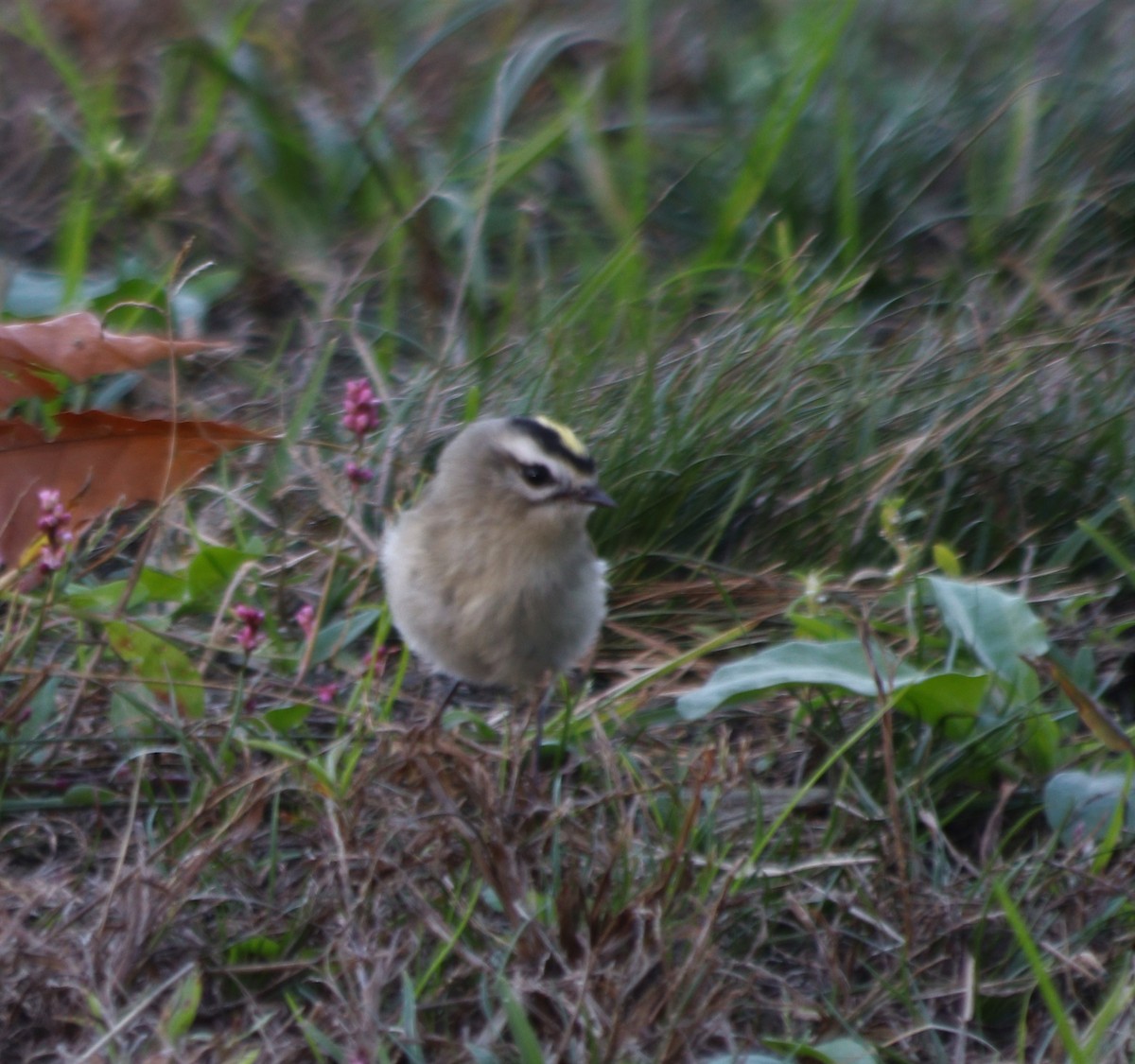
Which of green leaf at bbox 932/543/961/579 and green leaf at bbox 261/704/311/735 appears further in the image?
green leaf at bbox 932/543/961/579

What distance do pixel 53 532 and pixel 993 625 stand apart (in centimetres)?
210

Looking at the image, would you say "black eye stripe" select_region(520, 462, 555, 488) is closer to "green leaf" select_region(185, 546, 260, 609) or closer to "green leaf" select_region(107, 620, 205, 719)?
"green leaf" select_region(185, 546, 260, 609)

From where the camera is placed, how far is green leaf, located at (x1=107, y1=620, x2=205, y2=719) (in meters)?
4.02

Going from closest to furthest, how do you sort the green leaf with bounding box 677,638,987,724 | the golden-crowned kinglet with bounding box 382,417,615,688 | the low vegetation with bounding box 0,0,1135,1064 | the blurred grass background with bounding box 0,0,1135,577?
the low vegetation with bounding box 0,0,1135,1064
the green leaf with bounding box 677,638,987,724
the golden-crowned kinglet with bounding box 382,417,615,688
the blurred grass background with bounding box 0,0,1135,577

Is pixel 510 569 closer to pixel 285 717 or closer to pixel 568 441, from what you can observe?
pixel 568 441

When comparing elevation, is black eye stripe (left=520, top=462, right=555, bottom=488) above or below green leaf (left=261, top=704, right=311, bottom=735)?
above

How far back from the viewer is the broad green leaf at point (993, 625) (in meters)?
3.85

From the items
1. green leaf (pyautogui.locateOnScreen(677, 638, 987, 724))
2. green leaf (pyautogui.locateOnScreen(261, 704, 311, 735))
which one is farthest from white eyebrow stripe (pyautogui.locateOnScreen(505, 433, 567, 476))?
green leaf (pyautogui.locateOnScreen(261, 704, 311, 735))

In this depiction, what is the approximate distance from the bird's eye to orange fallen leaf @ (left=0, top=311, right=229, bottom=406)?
993mm

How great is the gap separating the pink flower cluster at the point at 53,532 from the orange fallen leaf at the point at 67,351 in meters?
0.74

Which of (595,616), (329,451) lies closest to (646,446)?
(595,616)

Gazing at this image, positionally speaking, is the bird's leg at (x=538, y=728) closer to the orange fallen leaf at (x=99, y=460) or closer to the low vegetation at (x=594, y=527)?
the low vegetation at (x=594, y=527)

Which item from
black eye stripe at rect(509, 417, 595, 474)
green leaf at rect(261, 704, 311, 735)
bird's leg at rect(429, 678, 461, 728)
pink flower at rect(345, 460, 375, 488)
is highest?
black eye stripe at rect(509, 417, 595, 474)

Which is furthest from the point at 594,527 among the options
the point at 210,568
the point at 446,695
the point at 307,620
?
the point at 210,568
